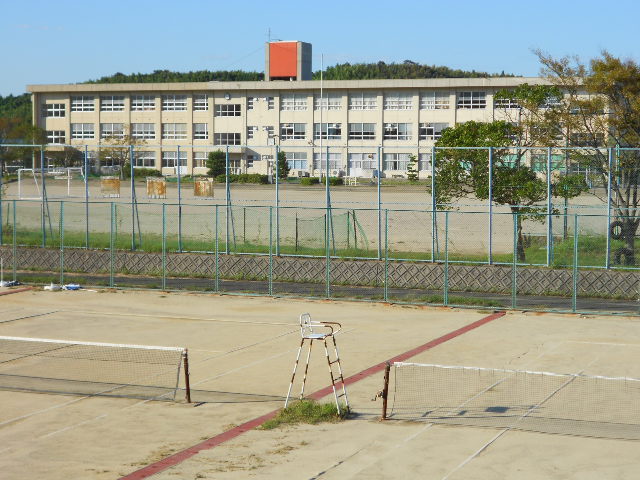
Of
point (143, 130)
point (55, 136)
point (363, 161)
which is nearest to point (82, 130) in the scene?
point (55, 136)

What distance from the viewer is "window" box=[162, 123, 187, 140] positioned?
275 ft

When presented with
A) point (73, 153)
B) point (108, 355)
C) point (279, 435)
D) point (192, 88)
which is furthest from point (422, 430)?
point (192, 88)

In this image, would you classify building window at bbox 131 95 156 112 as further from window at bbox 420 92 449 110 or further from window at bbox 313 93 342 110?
window at bbox 420 92 449 110

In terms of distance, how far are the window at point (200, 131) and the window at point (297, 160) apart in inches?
341

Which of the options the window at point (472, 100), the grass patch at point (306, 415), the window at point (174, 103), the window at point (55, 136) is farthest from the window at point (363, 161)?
the grass patch at point (306, 415)

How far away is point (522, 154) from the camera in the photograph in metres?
34.2

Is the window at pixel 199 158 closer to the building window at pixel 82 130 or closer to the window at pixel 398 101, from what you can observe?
the building window at pixel 82 130

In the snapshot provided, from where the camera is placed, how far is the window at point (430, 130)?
249ft

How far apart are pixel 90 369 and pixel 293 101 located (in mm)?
63418

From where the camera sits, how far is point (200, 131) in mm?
83625

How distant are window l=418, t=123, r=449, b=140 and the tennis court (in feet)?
160

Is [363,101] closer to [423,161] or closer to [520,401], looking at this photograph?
[423,161]

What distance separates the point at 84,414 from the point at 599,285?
18523mm

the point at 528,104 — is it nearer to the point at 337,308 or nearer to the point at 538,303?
the point at 538,303
